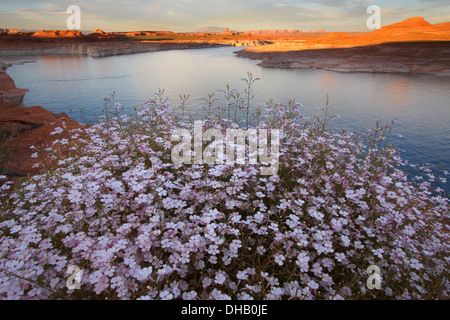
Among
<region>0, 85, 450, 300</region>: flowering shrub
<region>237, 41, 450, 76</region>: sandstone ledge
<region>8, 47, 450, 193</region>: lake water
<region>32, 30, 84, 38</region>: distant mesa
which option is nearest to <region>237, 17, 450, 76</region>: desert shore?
<region>237, 41, 450, 76</region>: sandstone ledge

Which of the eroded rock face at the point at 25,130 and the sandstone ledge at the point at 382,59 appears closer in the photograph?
the eroded rock face at the point at 25,130

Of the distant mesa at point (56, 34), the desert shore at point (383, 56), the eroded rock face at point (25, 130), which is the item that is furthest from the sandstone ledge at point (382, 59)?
the distant mesa at point (56, 34)

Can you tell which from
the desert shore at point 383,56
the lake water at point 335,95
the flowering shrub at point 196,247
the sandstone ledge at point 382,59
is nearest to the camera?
the flowering shrub at point 196,247

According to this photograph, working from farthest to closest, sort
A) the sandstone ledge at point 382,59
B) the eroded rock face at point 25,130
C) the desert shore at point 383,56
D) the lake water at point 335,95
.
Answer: the desert shore at point 383,56 → the sandstone ledge at point 382,59 → the lake water at point 335,95 → the eroded rock face at point 25,130

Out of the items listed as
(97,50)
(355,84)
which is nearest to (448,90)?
(355,84)

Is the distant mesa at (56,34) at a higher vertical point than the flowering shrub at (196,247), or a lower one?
higher

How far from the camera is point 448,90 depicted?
1888 centimetres

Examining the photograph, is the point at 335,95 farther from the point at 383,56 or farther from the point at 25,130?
the point at 383,56

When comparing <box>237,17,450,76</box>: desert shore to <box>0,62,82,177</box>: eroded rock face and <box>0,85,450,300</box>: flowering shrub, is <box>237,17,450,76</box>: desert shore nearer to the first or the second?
<box>0,62,82,177</box>: eroded rock face

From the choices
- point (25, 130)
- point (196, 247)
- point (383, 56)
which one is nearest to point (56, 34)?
point (25, 130)

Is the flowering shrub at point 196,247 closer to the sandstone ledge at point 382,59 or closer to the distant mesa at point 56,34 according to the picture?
the sandstone ledge at point 382,59
